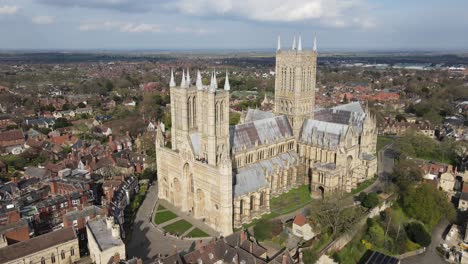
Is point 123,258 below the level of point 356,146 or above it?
below

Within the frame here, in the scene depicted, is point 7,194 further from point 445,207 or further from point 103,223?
point 445,207

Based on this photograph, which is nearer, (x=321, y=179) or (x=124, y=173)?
(x=321, y=179)

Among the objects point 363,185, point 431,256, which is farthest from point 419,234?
point 363,185

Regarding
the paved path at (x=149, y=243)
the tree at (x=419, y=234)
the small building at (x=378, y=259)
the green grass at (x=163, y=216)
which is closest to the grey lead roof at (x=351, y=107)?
the tree at (x=419, y=234)

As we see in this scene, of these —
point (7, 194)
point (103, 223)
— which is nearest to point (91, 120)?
point (7, 194)

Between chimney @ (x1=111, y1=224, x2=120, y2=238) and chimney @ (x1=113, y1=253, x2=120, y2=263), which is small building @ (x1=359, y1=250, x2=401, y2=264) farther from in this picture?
chimney @ (x1=111, y1=224, x2=120, y2=238)

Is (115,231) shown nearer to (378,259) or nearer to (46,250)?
(46,250)

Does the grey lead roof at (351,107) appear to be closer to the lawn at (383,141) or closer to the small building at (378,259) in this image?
the lawn at (383,141)

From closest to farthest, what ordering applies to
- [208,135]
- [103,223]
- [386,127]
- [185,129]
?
[103,223], [208,135], [185,129], [386,127]
